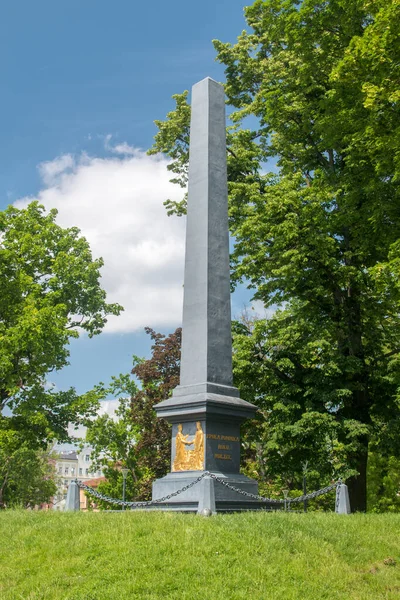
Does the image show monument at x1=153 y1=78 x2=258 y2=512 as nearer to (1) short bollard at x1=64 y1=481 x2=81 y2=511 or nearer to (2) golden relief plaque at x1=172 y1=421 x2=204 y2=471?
(2) golden relief plaque at x1=172 y1=421 x2=204 y2=471

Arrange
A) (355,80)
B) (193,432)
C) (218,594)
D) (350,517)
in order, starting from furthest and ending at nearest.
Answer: (355,80) < (193,432) < (350,517) < (218,594)

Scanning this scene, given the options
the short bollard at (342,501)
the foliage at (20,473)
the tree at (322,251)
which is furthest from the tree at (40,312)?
Answer: the short bollard at (342,501)

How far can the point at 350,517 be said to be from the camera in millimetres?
10883

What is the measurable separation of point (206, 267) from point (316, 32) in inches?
382

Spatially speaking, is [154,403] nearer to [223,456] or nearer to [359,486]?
[359,486]

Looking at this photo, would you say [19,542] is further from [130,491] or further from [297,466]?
[130,491]

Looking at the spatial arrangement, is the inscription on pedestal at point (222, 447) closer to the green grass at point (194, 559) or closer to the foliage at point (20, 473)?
the green grass at point (194, 559)

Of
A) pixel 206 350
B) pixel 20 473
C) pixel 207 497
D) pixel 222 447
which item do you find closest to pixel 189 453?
pixel 222 447

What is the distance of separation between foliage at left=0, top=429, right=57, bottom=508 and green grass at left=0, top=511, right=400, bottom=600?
1149 cm

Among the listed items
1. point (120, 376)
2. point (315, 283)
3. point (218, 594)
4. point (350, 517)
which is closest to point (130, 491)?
point (120, 376)

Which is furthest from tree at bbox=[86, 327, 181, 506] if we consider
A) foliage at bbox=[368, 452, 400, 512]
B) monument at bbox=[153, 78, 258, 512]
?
monument at bbox=[153, 78, 258, 512]

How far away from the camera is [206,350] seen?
42.4 feet

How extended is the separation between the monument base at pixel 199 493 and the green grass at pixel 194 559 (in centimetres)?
150

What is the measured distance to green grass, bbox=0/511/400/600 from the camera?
7.05m
